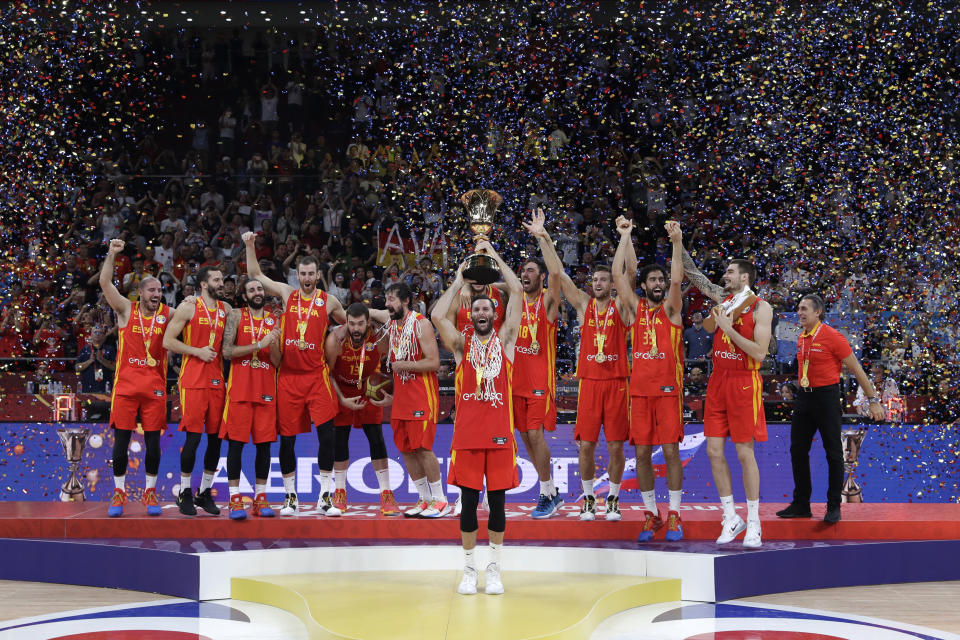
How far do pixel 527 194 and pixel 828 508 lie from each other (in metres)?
7.41

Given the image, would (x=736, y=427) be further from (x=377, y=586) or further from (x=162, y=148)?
(x=162, y=148)

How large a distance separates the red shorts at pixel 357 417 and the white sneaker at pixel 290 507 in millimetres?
592

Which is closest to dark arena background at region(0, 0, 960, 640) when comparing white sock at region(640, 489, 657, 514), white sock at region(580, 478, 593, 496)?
white sock at region(580, 478, 593, 496)

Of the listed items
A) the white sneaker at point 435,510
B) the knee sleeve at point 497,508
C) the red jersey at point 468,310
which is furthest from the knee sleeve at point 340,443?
the knee sleeve at point 497,508

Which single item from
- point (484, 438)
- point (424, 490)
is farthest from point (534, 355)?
point (484, 438)

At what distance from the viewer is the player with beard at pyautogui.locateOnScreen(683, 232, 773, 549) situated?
614 centimetres

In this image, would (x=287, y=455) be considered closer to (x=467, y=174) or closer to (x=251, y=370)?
(x=251, y=370)

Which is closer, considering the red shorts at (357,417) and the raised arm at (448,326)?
the raised arm at (448,326)

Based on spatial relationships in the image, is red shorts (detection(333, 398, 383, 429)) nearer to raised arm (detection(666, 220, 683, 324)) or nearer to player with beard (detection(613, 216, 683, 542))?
player with beard (detection(613, 216, 683, 542))

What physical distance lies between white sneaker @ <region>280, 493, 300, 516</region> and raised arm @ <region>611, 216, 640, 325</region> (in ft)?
8.68

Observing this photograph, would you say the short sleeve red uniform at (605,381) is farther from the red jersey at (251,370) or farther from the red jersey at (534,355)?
the red jersey at (251,370)

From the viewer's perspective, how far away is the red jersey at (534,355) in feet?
21.8

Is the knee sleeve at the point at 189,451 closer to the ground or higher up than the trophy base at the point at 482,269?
closer to the ground

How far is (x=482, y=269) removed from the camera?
555 centimetres
